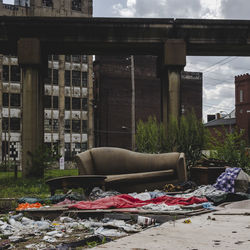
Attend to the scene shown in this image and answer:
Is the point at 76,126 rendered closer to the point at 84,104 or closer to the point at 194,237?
the point at 84,104

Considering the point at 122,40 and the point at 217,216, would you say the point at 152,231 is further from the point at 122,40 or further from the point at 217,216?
the point at 122,40

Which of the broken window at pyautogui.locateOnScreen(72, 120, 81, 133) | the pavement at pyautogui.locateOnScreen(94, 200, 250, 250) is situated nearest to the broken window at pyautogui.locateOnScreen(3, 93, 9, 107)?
the broken window at pyautogui.locateOnScreen(72, 120, 81, 133)

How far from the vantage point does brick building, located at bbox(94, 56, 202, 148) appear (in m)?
49.3

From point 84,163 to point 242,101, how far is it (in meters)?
50.5

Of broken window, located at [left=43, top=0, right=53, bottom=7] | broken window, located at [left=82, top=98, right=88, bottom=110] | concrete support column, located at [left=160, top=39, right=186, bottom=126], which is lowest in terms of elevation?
concrete support column, located at [left=160, top=39, right=186, bottom=126]

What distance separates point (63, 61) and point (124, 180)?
134 ft

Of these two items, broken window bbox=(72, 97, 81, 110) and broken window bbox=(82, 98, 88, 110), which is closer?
broken window bbox=(72, 97, 81, 110)

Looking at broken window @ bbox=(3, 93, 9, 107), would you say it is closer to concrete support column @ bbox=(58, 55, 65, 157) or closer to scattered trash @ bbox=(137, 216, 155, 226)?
concrete support column @ bbox=(58, 55, 65, 157)

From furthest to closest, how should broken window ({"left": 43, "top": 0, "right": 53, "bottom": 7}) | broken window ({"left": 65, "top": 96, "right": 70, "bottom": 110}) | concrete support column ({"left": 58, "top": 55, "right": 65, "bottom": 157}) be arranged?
broken window ({"left": 43, "top": 0, "right": 53, "bottom": 7})
broken window ({"left": 65, "top": 96, "right": 70, "bottom": 110})
concrete support column ({"left": 58, "top": 55, "right": 65, "bottom": 157})

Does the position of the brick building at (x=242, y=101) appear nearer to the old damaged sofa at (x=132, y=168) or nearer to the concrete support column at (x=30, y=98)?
the concrete support column at (x=30, y=98)

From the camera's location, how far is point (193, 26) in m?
15.8

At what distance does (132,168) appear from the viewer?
11141 mm

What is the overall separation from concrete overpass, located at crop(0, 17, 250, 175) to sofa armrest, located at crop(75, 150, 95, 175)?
539 cm

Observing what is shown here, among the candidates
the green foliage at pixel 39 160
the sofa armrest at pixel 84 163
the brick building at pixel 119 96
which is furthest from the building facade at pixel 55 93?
the sofa armrest at pixel 84 163
